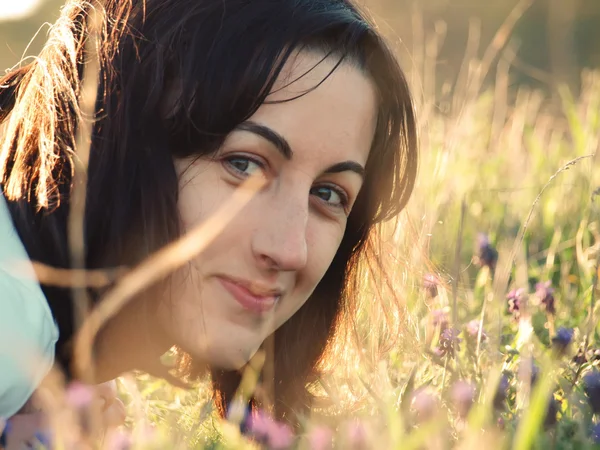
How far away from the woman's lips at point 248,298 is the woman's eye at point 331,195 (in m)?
0.31

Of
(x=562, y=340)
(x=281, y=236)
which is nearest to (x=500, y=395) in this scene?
(x=562, y=340)

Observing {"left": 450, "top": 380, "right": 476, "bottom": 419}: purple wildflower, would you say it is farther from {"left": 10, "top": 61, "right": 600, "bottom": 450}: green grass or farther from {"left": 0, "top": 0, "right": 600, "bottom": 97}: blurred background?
{"left": 0, "top": 0, "right": 600, "bottom": 97}: blurred background

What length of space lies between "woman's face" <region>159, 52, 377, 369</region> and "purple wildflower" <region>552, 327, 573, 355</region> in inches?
22.4

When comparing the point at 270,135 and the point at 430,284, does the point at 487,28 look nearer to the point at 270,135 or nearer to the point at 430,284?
the point at 430,284

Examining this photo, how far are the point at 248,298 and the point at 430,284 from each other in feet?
2.52

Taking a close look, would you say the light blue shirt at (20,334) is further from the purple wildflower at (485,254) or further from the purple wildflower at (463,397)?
the purple wildflower at (485,254)

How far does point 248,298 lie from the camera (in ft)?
7.01

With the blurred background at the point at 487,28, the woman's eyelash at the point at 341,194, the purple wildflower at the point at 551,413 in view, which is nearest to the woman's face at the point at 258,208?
the woman's eyelash at the point at 341,194

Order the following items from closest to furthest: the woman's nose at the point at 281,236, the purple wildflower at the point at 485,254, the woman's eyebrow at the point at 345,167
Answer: the woman's nose at the point at 281,236 < the woman's eyebrow at the point at 345,167 < the purple wildflower at the point at 485,254

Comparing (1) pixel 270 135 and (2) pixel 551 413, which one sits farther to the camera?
(1) pixel 270 135

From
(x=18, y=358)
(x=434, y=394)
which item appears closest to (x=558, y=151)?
(x=434, y=394)

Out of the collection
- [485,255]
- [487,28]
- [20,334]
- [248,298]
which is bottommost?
[20,334]

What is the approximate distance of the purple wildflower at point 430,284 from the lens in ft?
8.98

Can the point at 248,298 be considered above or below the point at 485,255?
below
